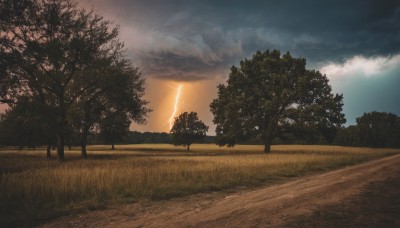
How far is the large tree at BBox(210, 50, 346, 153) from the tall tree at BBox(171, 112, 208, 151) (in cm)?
3624

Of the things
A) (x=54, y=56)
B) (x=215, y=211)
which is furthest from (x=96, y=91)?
(x=215, y=211)

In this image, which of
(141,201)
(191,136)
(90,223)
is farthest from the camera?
(191,136)

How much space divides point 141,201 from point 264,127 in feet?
122

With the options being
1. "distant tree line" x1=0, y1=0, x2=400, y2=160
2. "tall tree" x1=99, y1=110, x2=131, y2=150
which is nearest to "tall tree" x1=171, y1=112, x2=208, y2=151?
"distant tree line" x1=0, y1=0, x2=400, y2=160

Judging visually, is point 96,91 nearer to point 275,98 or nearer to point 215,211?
point 275,98

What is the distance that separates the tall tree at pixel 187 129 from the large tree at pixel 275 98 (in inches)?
1427

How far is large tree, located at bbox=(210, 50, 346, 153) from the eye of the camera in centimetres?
4122

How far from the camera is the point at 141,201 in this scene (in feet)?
33.2

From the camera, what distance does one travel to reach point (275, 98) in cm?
4134

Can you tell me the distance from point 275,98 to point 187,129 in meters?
43.5

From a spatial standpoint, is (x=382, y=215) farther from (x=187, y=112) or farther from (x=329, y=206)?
(x=187, y=112)

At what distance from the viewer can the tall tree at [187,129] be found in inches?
3206

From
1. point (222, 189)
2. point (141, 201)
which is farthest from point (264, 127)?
point (141, 201)

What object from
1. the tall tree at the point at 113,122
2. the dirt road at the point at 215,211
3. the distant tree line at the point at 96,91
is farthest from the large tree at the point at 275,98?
the dirt road at the point at 215,211
